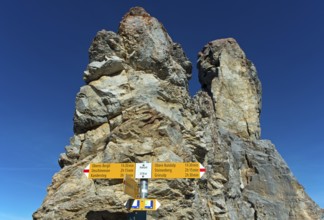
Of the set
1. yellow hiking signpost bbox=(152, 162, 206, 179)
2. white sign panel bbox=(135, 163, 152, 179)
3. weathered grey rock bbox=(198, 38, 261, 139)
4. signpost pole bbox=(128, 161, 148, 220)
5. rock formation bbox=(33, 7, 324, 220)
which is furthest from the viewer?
weathered grey rock bbox=(198, 38, 261, 139)

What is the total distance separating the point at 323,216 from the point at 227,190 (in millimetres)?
24512

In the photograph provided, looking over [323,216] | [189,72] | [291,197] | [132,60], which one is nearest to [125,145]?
[132,60]

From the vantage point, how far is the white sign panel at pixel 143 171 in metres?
9.59

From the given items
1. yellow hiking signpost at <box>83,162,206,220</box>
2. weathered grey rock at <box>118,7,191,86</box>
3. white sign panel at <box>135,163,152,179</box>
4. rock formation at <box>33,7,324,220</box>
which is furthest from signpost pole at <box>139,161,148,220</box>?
weathered grey rock at <box>118,7,191,86</box>

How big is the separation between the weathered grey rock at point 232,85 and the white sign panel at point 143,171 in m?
43.6

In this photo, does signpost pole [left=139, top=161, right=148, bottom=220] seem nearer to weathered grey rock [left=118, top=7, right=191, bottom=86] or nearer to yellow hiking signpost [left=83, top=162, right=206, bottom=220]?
yellow hiking signpost [left=83, top=162, right=206, bottom=220]

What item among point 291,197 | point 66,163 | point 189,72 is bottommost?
point 66,163

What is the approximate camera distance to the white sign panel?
959cm

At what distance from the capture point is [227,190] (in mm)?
31312

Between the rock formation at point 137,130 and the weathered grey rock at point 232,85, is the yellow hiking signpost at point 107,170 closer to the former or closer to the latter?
the rock formation at point 137,130

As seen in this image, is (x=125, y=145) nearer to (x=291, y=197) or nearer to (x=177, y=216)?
(x=177, y=216)

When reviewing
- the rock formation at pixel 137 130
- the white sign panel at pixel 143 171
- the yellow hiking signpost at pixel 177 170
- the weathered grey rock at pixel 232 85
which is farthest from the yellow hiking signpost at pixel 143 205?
the weathered grey rock at pixel 232 85

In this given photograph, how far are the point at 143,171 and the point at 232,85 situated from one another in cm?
4947

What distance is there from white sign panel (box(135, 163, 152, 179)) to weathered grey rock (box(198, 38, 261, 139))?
43.6 metres
